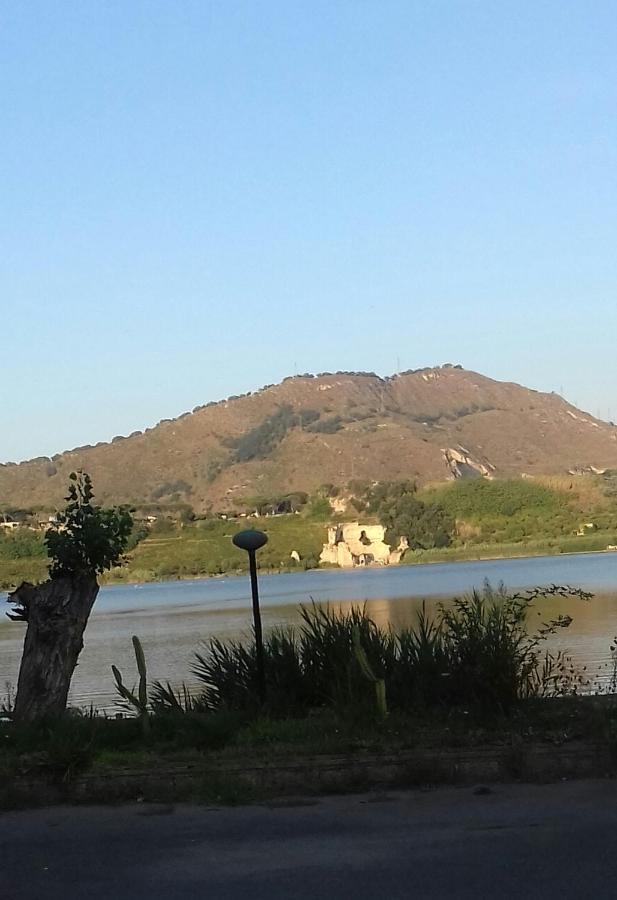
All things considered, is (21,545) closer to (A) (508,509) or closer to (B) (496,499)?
(A) (508,509)

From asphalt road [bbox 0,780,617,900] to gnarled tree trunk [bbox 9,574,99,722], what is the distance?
120 inches

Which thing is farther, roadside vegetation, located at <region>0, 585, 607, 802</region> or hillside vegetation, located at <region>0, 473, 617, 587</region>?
hillside vegetation, located at <region>0, 473, 617, 587</region>

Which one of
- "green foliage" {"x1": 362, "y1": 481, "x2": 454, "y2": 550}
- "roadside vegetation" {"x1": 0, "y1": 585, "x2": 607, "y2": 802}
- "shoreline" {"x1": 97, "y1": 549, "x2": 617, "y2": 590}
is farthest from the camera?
"green foliage" {"x1": 362, "y1": 481, "x2": 454, "y2": 550}

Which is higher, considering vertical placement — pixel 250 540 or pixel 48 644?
pixel 250 540

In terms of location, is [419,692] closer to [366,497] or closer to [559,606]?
[559,606]

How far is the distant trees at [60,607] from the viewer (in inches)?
448

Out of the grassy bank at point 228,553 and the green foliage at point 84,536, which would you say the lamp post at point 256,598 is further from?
the grassy bank at point 228,553

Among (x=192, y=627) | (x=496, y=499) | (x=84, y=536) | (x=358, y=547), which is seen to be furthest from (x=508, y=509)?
(x=84, y=536)

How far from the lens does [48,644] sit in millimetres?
11430

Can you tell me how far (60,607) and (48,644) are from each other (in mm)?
342

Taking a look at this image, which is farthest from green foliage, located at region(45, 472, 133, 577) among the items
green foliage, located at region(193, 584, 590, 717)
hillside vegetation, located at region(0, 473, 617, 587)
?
hillside vegetation, located at region(0, 473, 617, 587)

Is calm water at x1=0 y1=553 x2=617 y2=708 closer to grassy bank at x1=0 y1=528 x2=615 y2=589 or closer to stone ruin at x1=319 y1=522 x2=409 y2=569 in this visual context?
grassy bank at x1=0 y1=528 x2=615 y2=589

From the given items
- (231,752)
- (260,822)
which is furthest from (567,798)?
(231,752)

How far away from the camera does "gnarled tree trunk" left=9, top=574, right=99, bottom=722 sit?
37.3ft
